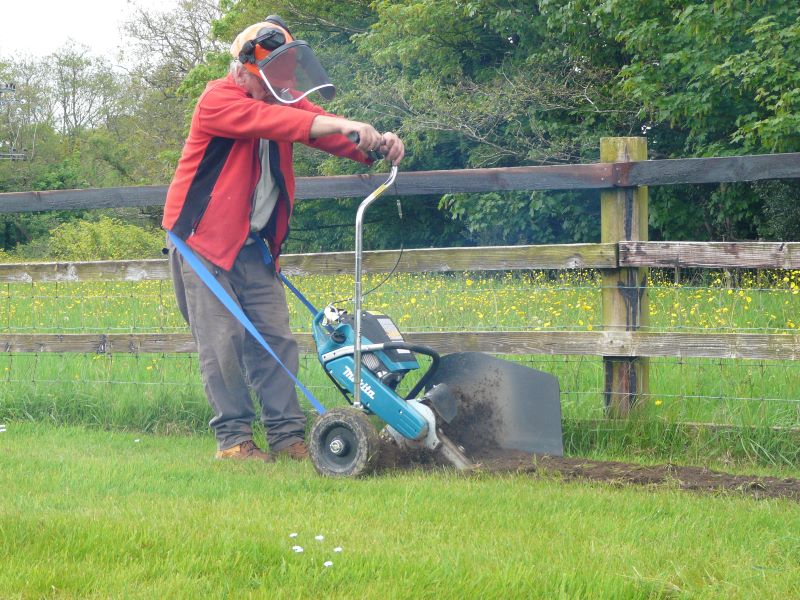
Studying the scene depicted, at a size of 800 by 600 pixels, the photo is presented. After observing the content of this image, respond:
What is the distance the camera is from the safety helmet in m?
4.96

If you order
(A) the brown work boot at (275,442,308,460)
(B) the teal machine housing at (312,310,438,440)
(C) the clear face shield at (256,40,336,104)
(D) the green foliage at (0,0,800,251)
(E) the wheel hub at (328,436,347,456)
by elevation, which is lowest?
(A) the brown work boot at (275,442,308,460)

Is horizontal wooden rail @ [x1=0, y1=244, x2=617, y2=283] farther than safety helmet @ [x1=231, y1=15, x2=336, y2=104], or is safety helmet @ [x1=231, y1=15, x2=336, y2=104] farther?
horizontal wooden rail @ [x1=0, y1=244, x2=617, y2=283]

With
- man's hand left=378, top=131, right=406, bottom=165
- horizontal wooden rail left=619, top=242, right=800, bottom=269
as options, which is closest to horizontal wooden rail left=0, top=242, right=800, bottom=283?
horizontal wooden rail left=619, top=242, right=800, bottom=269

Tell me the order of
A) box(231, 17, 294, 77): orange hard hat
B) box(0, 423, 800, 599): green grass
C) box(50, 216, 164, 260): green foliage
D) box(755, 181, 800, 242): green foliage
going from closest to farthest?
box(0, 423, 800, 599): green grass, box(231, 17, 294, 77): orange hard hat, box(755, 181, 800, 242): green foliage, box(50, 216, 164, 260): green foliage

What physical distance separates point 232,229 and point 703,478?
262cm

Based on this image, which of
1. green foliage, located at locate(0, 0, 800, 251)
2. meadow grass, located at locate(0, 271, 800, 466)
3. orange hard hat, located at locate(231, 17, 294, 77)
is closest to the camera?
orange hard hat, located at locate(231, 17, 294, 77)

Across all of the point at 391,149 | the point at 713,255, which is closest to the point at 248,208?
the point at 391,149

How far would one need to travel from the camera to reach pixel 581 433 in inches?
227

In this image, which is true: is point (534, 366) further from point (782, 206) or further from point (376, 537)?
point (782, 206)

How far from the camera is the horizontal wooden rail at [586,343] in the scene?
530cm

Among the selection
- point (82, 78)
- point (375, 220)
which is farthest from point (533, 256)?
point (82, 78)

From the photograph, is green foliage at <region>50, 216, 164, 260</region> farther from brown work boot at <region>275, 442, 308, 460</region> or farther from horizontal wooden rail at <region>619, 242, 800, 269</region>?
horizontal wooden rail at <region>619, 242, 800, 269</region>

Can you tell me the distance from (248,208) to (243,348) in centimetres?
80

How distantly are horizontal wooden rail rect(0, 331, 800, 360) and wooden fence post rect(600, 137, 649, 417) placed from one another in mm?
138
